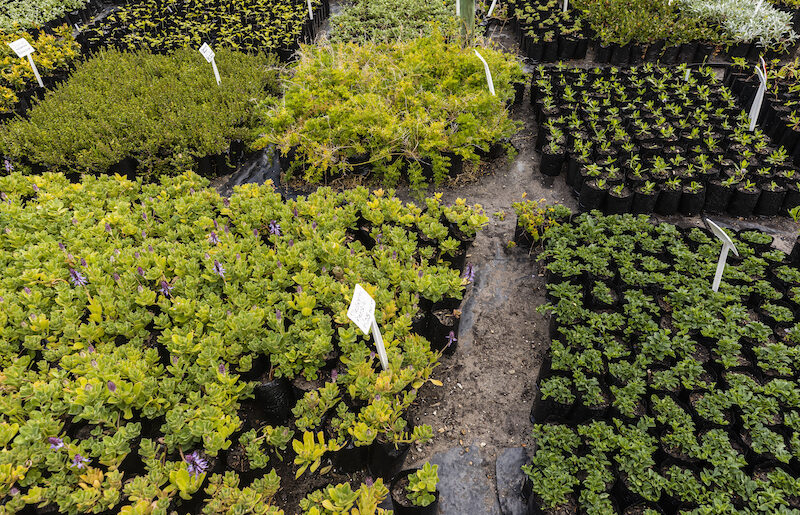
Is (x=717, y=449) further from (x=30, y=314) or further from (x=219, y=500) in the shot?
(x=30, y=314)

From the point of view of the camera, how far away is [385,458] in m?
2.86

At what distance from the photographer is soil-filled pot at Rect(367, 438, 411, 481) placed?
9.23ft

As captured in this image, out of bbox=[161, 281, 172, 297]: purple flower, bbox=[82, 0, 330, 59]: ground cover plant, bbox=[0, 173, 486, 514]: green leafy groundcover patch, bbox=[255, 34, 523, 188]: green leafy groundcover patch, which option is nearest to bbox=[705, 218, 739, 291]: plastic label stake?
bbox=[0, 173, 486, 514]: green leafy groundcover patch

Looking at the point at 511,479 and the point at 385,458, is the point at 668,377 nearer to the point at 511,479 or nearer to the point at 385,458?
the point at 511,479

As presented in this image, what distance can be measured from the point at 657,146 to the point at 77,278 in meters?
5.85

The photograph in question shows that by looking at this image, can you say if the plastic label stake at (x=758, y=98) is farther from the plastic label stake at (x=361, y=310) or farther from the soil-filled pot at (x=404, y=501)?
the soil-filled pot at (x=404, y=501)

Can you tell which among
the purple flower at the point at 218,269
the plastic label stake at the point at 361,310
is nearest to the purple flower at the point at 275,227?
the purple flower at the point at 218,269

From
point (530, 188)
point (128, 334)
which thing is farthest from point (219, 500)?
point (530, 188)

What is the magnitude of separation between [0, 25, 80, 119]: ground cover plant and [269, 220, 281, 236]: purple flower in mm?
5080

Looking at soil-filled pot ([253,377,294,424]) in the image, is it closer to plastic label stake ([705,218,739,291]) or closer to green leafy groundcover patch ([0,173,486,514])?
green leafy groundcover patch ([0,173,486,514])

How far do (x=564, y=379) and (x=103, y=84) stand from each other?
740 centimetres

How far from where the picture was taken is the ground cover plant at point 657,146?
4.79 meters

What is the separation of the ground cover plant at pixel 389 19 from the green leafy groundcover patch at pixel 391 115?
2515 mm

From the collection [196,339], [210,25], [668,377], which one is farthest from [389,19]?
[668,377]
